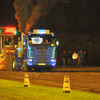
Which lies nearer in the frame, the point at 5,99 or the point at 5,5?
the point at 5,99

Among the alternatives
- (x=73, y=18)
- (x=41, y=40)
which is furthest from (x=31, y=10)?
(x=41, y=40)

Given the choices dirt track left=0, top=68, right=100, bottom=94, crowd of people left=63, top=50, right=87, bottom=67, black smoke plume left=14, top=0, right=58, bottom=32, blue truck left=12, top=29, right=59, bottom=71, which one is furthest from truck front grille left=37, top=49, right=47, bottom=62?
black smoke plume left=14, top=0, right=58, bottom=32

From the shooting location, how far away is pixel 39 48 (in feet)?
84.8

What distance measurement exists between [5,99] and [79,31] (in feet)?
143

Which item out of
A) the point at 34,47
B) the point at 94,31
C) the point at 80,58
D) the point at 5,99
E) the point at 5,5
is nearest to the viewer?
the point at 5,99

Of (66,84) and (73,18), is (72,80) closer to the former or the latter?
(66,84)

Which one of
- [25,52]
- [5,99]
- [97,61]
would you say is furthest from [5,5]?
[5,99]

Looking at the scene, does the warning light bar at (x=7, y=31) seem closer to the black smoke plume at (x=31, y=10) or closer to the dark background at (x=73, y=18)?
the dark background at (x=73, y=18)

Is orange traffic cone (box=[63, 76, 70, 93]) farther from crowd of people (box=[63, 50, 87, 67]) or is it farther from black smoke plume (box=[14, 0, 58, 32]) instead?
black smoke plume (box=[14, 0, 58, 32])

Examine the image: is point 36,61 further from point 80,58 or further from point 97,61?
point 97,61

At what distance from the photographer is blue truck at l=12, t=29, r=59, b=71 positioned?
84.4 ft

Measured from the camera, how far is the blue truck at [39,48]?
1013 inches

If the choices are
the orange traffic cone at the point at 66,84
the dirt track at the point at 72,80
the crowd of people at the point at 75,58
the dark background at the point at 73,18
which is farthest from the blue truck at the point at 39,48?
the dark background at the point at 73,18

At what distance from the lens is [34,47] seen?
2575 centimetres
